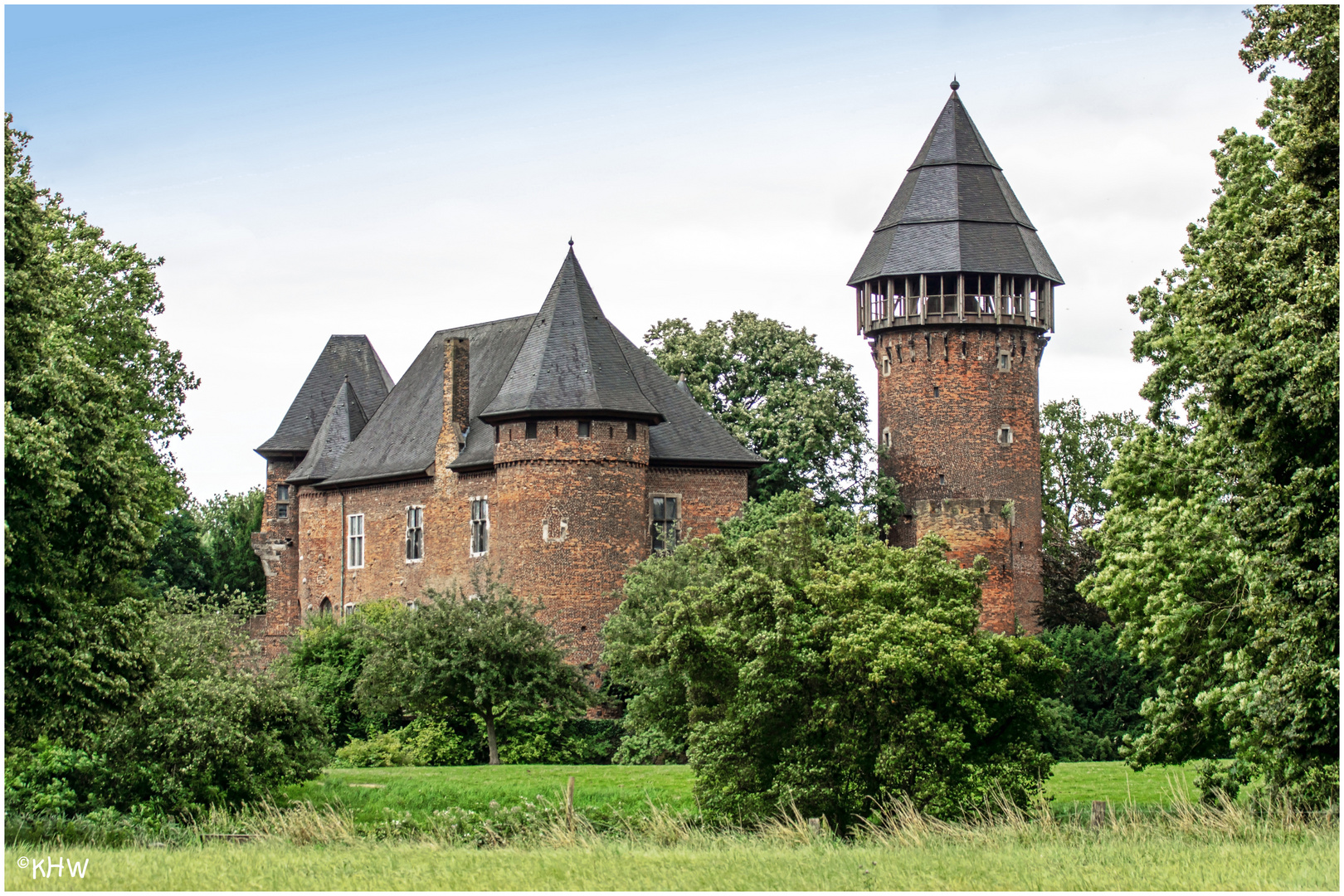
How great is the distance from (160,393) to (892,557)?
62.1 ft

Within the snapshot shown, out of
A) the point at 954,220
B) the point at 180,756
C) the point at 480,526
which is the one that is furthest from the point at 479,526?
the point at 180,756

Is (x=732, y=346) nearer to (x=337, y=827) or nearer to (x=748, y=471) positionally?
(x=748, y=471)

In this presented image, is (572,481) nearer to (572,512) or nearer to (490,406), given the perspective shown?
(572,512)

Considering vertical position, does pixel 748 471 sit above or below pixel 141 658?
above

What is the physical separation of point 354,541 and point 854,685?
2982 centimetres

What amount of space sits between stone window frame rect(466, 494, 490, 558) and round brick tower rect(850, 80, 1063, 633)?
1279cm

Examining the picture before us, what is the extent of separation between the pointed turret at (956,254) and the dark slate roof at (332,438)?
16329 millimetres

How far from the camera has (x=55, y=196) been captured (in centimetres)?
3566

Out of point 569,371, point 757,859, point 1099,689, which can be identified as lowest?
point 1099,689

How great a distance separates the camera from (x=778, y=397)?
2066 inches

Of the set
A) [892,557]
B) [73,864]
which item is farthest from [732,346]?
[73,864]

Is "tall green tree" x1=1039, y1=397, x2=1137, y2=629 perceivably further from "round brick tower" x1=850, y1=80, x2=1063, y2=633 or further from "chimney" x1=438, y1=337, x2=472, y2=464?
"chimney" x1=438, y1=337, x2=472, y2=464

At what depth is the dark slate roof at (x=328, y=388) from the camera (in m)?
55.6

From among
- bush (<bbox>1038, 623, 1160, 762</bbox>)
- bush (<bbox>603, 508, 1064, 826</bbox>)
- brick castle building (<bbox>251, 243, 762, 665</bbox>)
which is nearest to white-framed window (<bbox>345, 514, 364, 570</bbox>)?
brick castle building (<bbox>251, 243, 762, 665</bbox>)
